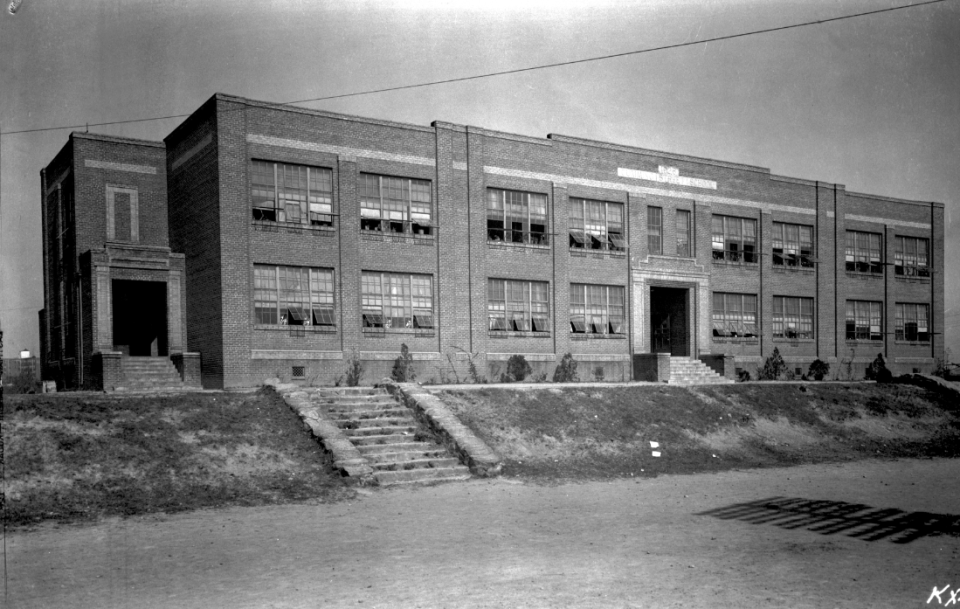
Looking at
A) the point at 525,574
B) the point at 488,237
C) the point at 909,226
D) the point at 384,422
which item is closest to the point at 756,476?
the point at 384,422

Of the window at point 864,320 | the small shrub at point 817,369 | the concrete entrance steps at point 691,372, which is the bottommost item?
the small shrub at point 817,369

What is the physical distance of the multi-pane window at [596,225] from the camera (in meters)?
34.0

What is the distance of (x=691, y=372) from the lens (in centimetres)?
3412

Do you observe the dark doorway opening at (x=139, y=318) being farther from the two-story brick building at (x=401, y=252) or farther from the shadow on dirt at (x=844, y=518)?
the shadow on dirt at (x=844, y=518)

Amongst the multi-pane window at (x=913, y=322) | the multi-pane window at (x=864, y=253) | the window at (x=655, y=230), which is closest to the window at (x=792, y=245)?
the multi-pane window at (x=864, y=253)

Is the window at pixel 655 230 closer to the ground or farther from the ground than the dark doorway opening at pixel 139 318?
farther from the ground

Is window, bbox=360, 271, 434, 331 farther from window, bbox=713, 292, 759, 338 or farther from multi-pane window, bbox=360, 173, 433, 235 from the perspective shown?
window, bbox=713, 292, 759, 338

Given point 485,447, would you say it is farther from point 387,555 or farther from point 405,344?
point 405,344

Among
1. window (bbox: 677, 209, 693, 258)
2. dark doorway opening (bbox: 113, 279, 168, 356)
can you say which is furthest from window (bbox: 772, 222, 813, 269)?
dark doorway opening (bbox: 113, 279, 168, 356)

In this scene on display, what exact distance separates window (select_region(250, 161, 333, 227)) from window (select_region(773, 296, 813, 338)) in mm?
23926

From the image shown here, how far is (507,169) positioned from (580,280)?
585 cm

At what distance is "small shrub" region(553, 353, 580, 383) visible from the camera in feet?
103

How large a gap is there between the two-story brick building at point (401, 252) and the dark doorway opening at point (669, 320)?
Result: 0.10 metres

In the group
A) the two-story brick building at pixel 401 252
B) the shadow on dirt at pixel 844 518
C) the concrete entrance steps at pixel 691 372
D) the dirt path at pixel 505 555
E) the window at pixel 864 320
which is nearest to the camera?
the dirt path at pixel 505 555
